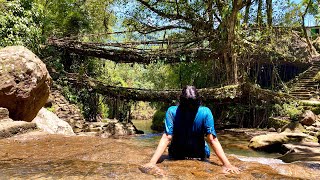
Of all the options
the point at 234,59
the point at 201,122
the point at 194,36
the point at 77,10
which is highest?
the point at 77,10

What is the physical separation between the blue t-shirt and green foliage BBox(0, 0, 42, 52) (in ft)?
27.9

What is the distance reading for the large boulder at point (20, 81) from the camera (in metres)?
5.34

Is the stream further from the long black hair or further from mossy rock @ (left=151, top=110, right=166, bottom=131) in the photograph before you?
mossy rock @ (left=151, top=110, right=166, bottom=131)

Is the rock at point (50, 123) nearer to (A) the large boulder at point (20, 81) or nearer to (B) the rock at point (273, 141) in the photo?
(A) the large boulder at point (20, 81)

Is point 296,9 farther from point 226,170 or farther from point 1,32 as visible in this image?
point 226,170

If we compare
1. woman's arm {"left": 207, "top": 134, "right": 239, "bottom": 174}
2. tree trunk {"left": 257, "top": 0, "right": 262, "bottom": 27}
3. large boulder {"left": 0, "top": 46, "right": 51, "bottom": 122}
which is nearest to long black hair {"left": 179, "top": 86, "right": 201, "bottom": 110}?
woman's arm {"left": 207, "top": 134, "right": 239, "bottom": 174}

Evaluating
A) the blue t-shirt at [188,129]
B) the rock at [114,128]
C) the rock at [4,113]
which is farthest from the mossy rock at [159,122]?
the blue t-shirt at [188,129]

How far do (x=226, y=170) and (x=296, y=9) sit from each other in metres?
17.5

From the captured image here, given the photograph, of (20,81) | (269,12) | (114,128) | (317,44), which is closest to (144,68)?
(114,128)

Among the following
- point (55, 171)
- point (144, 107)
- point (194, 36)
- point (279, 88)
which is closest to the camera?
point (55, 171)

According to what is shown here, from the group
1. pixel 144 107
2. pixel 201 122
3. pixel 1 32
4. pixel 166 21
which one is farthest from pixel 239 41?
pixel 144 107

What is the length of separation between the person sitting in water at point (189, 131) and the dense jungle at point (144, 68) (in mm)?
245

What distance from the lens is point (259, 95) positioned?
14719mm

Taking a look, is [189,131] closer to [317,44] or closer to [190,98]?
[190,98]
